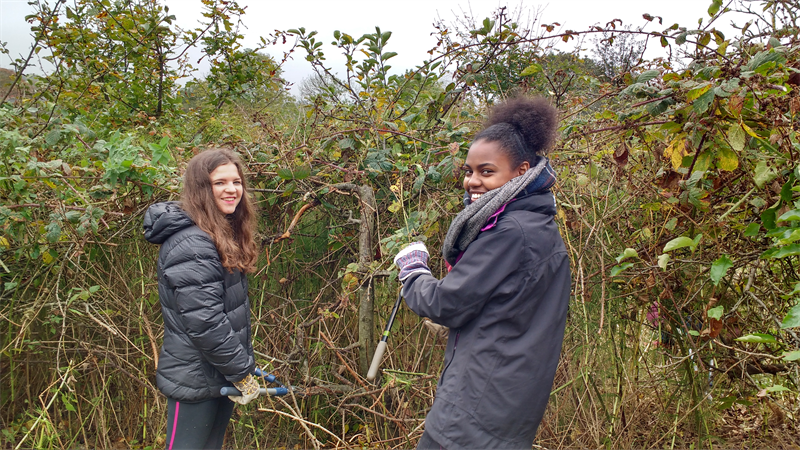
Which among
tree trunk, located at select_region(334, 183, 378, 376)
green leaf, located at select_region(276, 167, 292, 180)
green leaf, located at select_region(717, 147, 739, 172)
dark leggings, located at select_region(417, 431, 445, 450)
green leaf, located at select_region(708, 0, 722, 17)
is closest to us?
dark leggings, located at select_region(417, 431, 445, 450)

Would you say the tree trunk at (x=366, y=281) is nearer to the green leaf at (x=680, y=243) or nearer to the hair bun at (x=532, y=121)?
the hair bun at (x=532, y=121)

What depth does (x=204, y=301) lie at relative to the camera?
1.88 m

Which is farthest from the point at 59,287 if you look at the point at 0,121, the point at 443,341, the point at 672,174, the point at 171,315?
the point at 672,174

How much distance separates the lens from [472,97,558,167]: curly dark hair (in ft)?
5.08

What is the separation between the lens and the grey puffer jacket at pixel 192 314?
188 centimetres

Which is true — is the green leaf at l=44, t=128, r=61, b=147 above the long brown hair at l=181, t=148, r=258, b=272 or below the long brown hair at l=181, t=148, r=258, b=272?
above

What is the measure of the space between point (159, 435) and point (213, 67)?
327cm

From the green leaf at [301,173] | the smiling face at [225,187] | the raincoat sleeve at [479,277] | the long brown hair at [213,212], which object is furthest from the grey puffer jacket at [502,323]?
the green leaf at [301,173]

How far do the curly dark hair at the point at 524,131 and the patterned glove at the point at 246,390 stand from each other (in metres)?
1.42

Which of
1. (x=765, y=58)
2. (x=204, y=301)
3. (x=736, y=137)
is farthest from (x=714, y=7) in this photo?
(x=204, y=301)

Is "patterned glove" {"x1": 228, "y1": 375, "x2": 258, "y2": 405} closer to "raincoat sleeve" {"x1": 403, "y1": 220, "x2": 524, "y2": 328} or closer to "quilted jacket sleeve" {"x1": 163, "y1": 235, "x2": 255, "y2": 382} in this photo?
"quilted jacket sleeve" {"x1": 163, "y1": 235, "x2": 255, "y2": 382}

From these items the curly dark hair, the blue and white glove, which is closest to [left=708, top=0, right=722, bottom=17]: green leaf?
the curly dark hair

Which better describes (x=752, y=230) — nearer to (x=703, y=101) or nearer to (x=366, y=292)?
(x=703, y=101)

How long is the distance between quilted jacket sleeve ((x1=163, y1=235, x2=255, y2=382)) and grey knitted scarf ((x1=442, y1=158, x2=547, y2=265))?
1005 millimetres
